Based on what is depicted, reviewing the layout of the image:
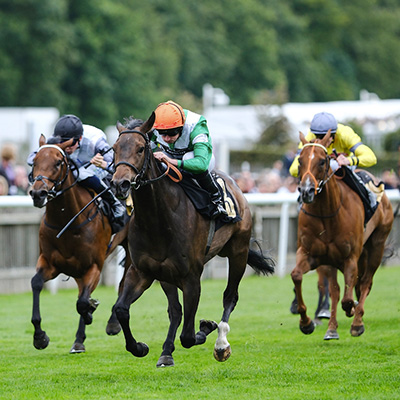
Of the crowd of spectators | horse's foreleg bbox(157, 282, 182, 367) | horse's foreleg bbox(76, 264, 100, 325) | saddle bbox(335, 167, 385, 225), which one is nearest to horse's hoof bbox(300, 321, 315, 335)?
saddle bbox(335, 167, 385, 225)

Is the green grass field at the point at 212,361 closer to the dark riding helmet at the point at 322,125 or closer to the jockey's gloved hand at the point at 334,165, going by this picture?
the jockey's gloved hand at the point at 334,165

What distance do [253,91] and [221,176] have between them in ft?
190

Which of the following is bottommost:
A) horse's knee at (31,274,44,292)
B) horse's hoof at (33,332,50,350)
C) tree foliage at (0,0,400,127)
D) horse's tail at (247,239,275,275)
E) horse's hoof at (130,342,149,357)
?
horse's hoof at (33,332,50,350)

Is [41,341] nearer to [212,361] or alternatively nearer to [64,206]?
[64,206]

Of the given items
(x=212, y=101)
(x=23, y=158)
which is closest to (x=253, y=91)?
(x=212, y=101)

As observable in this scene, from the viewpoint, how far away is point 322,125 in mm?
8516

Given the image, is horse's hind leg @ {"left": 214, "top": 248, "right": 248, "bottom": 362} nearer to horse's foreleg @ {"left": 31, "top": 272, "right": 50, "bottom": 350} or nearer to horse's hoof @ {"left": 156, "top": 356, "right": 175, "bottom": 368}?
horse's hoof @ {"left": 156, "top": 356, "right": 175, "bottom": 368}

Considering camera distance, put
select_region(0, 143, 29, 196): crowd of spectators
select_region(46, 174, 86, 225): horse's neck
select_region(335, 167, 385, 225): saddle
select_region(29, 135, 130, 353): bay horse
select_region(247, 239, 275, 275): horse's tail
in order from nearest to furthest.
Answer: select_region(29, 135, 130, 353): bay horse < select_region(46, 174, 86, 225): horse's neck < select_region(247, 239, 275, 275): horse's tail < select_region(335, 167, 385, 225): saddle < select_region(0, 143, 29, 196): crowd of spectators

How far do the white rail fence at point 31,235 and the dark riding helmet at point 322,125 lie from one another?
2341 mm

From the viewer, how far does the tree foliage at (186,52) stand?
42688 mm

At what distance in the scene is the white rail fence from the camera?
1241 centimetres

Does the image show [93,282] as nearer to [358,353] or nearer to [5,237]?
[358,353]

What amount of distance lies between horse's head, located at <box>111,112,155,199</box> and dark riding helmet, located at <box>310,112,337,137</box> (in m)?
A: 2.46

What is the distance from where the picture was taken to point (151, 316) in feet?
34.4
